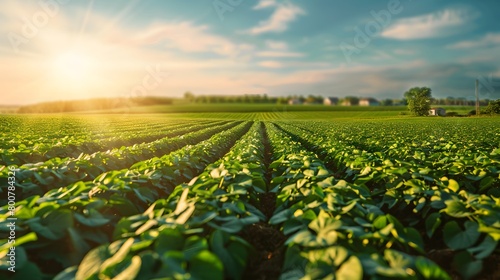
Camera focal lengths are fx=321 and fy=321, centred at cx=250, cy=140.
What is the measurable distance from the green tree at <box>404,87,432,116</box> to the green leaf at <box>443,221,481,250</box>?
92490mm

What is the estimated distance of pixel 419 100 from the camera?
88.4 meters

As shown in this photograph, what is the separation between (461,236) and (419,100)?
320 feet

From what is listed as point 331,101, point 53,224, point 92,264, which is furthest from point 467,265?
point 331,101

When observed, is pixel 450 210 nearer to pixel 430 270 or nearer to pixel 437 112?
pixel 430 270

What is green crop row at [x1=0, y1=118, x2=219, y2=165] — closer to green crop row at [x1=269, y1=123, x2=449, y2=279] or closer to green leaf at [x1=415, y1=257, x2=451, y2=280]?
green crop row at [x1=269, y1=123, x2=449, y2=279]

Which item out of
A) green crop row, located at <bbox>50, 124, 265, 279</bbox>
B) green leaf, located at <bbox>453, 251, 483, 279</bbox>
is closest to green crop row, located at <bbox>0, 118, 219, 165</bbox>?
green crop row, located at <bbox>50, 124, 265, 279</bbox>

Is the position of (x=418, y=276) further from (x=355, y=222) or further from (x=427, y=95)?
(x=427, y=95)

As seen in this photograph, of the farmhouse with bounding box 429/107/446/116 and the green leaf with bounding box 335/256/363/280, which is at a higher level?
the farmhouse with bounding box 429/107/446/116

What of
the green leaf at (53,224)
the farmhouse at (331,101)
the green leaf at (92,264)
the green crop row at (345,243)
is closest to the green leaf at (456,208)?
the green crop row at (345,243)

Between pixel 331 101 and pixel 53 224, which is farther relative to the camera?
pixel 331 101

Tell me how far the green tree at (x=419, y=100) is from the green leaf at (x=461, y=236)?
303 feet

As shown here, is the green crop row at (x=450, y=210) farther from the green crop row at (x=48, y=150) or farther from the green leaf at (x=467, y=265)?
the green crop row at (x=48, y=150)

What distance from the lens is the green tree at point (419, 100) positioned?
84.6 metres

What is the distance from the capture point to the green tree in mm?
84625
